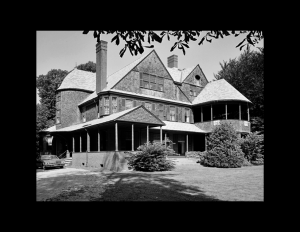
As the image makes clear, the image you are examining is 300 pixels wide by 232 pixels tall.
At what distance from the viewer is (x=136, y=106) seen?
2505cm

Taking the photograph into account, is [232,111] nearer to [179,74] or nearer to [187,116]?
[187,116]

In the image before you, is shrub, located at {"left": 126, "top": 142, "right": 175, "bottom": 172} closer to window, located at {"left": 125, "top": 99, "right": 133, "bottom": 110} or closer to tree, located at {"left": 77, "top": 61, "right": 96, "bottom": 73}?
window, located at {"left": 125, "top": 99, "right": 133, "bottom": 110}

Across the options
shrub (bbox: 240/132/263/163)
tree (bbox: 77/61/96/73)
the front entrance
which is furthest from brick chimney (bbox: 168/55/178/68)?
shrub (bbox: 240/132/263/163)

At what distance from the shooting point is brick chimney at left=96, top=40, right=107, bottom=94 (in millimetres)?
24828

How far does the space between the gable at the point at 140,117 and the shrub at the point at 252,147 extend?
713cm

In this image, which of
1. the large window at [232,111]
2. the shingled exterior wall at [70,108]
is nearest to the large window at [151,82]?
the shingled exterior wall at [70,108]

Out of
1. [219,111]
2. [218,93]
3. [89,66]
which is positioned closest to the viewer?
[218,93]

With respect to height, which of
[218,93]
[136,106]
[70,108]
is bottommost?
[136,106]

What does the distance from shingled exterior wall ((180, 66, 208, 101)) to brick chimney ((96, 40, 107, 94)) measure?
1046 cm

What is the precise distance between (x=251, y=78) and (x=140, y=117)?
23720mm

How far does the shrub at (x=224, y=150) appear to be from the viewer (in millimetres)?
18453

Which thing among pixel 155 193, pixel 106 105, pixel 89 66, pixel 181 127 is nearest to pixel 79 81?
pixel 106 105

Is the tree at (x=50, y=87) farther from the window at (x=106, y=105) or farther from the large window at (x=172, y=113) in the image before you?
the large window at (x=172, y=113)
